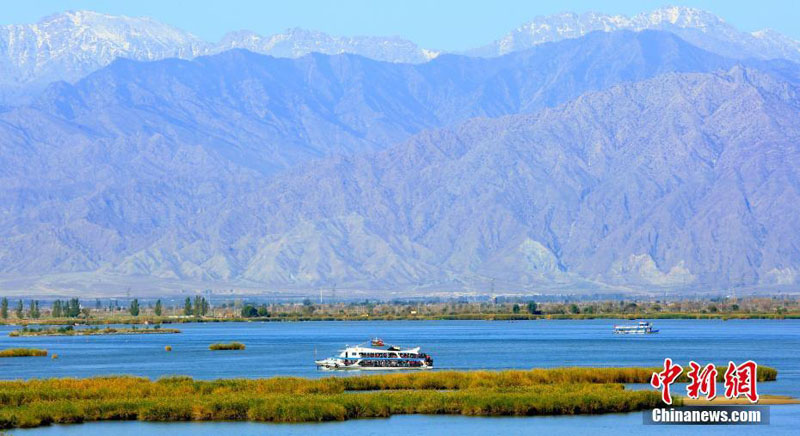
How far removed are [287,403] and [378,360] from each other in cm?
2887

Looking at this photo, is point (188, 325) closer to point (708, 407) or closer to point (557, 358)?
point (557, 358)

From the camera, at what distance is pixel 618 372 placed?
6506 centimetres

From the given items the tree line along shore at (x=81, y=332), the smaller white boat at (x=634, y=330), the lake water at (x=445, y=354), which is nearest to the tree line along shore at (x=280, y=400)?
the lake water at (x=445, y=354)

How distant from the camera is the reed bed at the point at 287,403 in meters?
53.8

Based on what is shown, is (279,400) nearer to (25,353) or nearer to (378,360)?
(378,360)

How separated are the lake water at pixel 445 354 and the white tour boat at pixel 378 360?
1.21m

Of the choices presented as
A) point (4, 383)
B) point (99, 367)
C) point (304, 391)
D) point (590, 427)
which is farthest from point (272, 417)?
point (99, 367)

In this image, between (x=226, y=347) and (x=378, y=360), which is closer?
(x=378, y=360)

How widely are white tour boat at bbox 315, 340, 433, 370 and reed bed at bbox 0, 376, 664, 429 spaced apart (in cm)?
2230

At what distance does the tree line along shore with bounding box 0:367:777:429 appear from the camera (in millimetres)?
53844

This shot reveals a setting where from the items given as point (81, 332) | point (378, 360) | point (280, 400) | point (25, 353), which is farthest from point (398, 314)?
point (280, 400)

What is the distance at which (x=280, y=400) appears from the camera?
5488cm

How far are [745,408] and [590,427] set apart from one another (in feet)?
21.7

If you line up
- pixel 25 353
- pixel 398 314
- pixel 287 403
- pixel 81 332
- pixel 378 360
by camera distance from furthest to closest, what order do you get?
pixel 398 314 → pixel 81 332 → pixel 25 353 → pixel 378 360 → pixel 287 403
